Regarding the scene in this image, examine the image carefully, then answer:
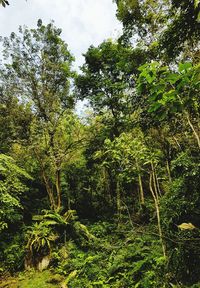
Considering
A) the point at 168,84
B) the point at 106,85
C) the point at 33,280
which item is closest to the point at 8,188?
the point at 33,280

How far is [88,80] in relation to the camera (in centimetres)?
1369

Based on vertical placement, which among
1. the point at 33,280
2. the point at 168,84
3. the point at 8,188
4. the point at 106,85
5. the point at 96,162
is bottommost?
the point at 33,280

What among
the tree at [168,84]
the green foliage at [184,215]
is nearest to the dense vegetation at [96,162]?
the green foliage at [184,215]

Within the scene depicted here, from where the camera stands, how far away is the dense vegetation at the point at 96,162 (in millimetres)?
6543

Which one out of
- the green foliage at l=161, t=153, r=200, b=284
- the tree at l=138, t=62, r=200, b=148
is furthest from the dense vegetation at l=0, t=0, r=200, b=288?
the tree at l=138, t=62, r=200, b=148

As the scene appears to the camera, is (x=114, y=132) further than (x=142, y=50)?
Yes

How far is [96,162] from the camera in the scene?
14.6 m

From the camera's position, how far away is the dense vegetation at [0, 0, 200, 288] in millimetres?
6543

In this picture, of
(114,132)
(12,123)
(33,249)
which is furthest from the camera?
(114,132)

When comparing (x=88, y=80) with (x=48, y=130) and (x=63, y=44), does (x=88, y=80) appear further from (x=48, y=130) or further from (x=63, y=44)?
(x=48, y=130)

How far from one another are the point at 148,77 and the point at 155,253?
21.9ft

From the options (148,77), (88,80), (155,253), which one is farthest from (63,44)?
(148,77)

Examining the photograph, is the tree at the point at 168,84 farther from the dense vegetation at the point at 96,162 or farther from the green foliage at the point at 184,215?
the green foliage at the point at 184,215

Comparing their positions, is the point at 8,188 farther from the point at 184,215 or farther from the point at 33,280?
the point at 184,215
